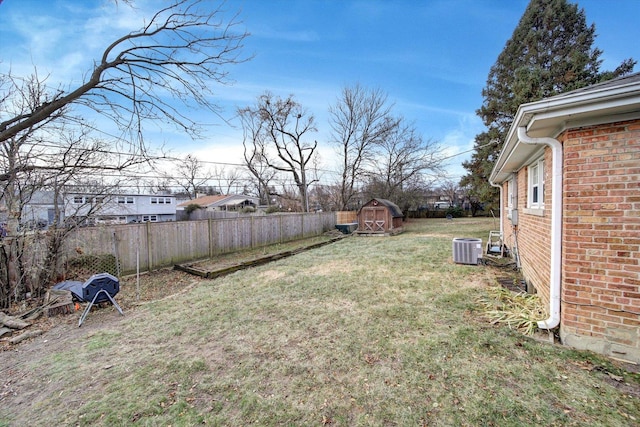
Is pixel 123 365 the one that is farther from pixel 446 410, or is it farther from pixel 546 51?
pixel 546 51

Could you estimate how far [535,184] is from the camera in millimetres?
5047

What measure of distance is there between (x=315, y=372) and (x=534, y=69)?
16296 mm

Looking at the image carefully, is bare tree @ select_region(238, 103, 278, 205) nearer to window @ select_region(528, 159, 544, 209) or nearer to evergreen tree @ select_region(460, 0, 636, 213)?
evergreen tree @ select_region(460, 0, 636, 213)

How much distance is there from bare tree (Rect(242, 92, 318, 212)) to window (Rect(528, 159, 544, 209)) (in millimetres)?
17685

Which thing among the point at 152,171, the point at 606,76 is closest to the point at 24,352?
the point at 152,171

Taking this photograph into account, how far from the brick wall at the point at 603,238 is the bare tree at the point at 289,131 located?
19.7 metres

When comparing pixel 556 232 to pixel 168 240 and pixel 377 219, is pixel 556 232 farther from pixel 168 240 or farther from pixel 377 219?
pixel 377 219

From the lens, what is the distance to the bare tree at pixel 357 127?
73.3ft

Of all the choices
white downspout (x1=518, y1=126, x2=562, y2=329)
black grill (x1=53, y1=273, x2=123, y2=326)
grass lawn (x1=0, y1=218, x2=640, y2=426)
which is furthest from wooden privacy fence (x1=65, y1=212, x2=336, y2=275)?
white downspout (x1=518, y1=126, x2=562, y2=329)

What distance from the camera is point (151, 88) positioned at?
151 inches

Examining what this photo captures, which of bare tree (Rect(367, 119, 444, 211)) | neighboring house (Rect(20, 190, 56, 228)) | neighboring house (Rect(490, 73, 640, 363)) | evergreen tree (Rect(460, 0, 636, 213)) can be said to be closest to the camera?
neighboring house (Rect(490, 73, 640, 363))

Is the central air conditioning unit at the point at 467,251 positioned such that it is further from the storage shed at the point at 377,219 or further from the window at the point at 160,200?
the window at the point at 160,200

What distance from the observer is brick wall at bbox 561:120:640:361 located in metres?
2.63

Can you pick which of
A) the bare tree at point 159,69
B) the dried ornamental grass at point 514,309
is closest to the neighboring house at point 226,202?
the bare tree at point 159,69
